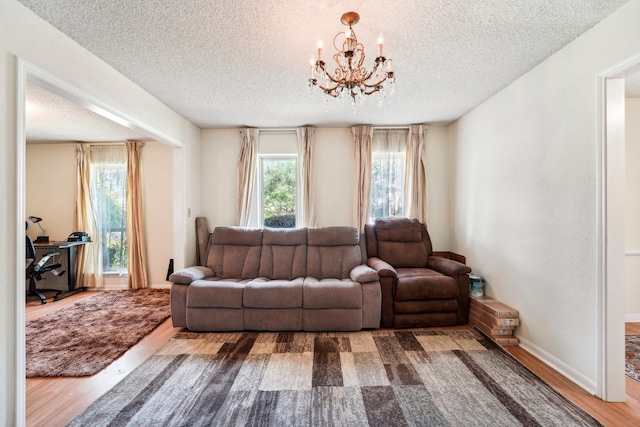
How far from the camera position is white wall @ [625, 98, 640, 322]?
10.5 feet

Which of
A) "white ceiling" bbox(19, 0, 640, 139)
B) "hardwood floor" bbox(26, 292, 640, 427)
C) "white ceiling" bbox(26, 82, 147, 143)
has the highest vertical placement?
"white ceiling" bbox(19, 0, 640, 139)

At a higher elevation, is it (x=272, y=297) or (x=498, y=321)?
(x=272, y=297)

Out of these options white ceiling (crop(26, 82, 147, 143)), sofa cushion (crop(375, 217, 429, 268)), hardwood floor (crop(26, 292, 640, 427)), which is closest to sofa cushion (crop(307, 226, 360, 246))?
sofa cushion (crop(375, 217, 429, 268))

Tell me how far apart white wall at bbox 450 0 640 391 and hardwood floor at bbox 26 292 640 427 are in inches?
4.8

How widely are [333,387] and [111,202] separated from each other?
4725 mm

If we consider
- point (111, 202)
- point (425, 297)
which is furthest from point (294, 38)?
point (111, 202)

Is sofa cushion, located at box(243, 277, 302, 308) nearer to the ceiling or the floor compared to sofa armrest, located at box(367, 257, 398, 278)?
nearer to the floor

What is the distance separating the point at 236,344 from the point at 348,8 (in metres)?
2.97

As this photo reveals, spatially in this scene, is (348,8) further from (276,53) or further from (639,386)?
(639,386)

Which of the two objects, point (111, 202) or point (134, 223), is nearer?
point (134, 223)

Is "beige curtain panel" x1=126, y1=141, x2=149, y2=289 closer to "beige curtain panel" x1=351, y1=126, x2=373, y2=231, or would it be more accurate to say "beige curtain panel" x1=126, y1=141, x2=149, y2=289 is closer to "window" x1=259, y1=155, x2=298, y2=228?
"window" x1=259, y1=155, x2=298, y2=228

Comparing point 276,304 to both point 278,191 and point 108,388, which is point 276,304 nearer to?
point 108,388

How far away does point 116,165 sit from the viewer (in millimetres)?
4742

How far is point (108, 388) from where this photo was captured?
2.11m
